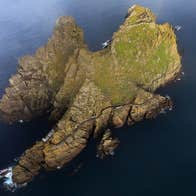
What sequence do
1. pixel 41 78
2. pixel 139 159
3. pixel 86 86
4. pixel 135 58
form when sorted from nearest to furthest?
pixel 139 159
pixel 86 86
pixel 135 58
pixel 41 78

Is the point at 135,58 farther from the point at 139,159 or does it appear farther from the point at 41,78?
the point at 139,159

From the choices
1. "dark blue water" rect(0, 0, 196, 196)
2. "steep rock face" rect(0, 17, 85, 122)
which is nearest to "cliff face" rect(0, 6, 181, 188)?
"steep rock face" rect(0, 17, 85, 122)

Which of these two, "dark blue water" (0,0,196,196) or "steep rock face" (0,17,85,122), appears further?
"steep rock face" (0,17,85,122)

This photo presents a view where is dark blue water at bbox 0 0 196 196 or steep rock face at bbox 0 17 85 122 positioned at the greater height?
steep rock face at bbox 0 17 85 122

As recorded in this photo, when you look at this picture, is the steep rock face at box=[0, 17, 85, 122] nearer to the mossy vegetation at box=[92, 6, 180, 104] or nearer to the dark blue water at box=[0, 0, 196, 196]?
the dark blue water at box=[0, 0, 196, 196]

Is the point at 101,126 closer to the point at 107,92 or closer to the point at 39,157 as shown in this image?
the point at 107,92

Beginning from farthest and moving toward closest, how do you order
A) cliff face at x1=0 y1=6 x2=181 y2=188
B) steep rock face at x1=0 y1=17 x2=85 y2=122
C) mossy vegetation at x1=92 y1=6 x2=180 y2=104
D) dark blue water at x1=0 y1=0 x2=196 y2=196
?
steep rock face at x1=0 y1=17 x2=85 y2=122 < mossy vegetation at x1=92 y1=6 x2=180 y2=104 < cliff face at x1=0 y1=6 x2=181 y2=188 < dark blue water at x1=0 y1=0 x2=196 y2=196

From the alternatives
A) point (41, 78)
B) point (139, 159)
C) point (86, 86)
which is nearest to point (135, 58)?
point (86, 86)

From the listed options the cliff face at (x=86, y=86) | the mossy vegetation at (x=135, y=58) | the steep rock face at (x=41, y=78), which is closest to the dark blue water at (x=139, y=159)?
the cliff face at (x=86, y=86)

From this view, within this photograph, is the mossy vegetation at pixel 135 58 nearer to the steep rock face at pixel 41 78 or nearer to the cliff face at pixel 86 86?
the cliff face at pixel 86 86
